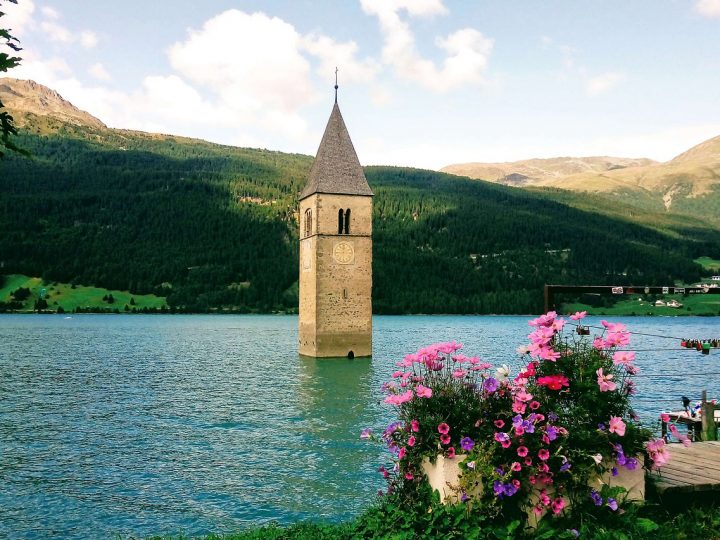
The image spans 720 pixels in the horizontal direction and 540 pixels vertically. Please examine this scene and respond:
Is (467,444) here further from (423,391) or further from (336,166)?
(336,166)

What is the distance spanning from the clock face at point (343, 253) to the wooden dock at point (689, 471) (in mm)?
46667

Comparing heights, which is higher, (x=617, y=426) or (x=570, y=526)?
(x=617, y=426)

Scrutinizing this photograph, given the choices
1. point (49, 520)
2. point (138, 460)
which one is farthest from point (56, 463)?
point (49, 520)

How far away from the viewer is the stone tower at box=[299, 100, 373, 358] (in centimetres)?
5625

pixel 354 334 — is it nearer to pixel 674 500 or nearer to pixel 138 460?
pixel 138 460

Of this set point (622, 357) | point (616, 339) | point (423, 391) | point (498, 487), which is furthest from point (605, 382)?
point (423, 391)

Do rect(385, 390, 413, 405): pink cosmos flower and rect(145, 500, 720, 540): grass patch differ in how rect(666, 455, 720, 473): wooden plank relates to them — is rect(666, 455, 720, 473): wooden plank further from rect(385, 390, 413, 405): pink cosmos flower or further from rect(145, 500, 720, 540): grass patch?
rect(385, 390, 413, 405): pink cosmos flower

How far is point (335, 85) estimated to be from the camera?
6228 cm

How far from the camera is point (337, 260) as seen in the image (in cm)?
5691

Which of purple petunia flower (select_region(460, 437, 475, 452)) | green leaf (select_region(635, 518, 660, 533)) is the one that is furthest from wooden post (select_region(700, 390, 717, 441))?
purple petunia flower (select_region(460, 437, 475, 452))

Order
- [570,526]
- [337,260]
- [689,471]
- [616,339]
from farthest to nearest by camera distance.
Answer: [337,260]
[689,471]
[616,339]
[570,526]

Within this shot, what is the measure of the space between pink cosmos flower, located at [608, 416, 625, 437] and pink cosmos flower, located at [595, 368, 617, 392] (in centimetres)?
38

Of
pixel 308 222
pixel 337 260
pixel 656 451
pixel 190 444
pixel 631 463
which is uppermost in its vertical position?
pixel 308 222

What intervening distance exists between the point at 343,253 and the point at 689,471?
4838 centimetres
